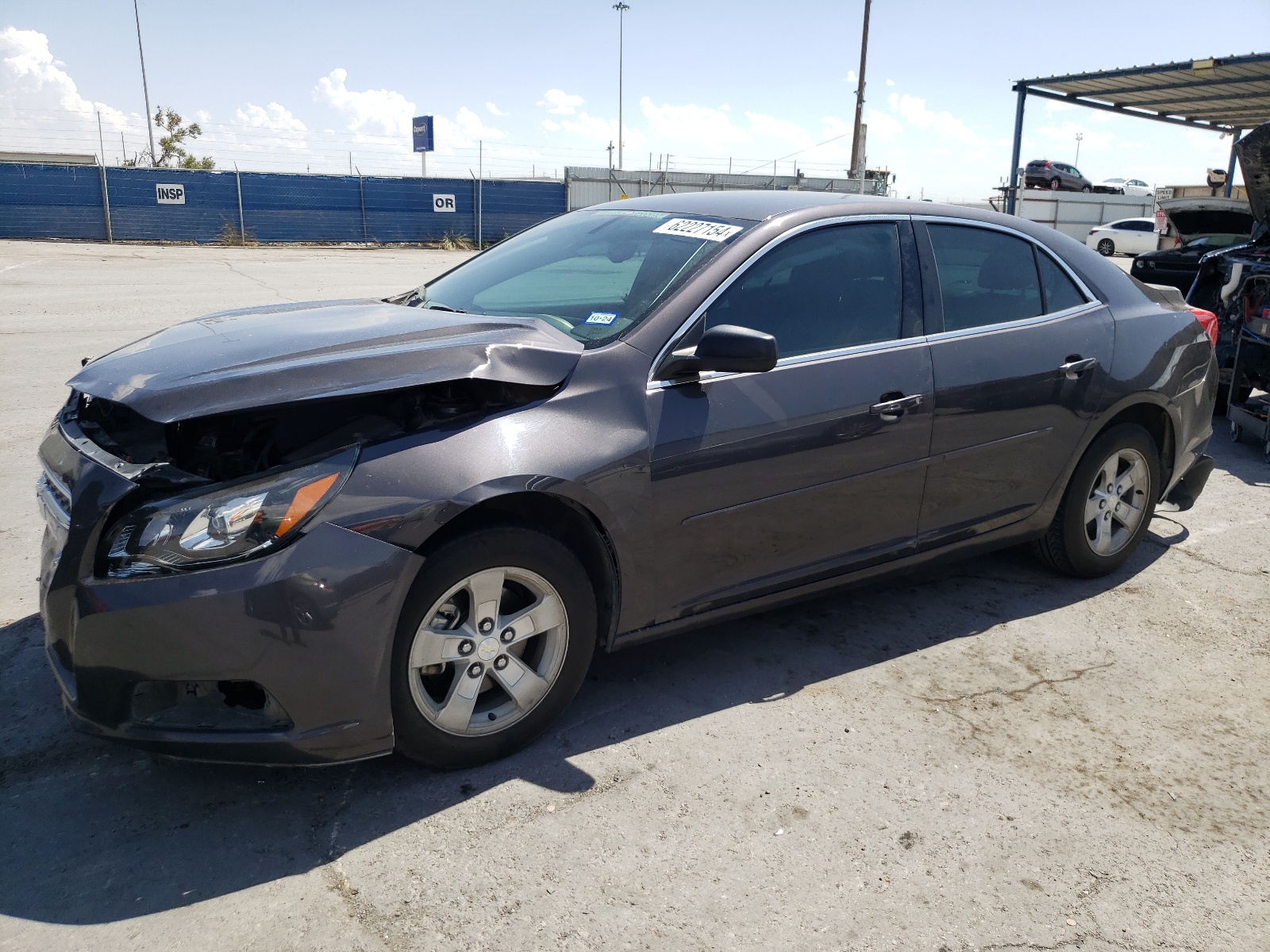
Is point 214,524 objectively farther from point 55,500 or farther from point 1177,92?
point 1177,92

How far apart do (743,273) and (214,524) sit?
73.5 inches

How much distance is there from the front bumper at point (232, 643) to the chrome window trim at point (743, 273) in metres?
1.03

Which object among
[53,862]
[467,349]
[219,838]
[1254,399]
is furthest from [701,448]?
[1254,399]

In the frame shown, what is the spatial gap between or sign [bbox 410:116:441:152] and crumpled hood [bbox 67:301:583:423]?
114 feet

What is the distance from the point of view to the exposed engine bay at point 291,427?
9.14ft

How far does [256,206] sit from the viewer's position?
29.5m

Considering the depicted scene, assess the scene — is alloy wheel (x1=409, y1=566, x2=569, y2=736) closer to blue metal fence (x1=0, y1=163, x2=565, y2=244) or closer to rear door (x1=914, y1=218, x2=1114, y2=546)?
rear door (x1=914, y1=218, x2=1114, y2=546)

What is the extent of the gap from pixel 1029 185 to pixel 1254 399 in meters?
42.9

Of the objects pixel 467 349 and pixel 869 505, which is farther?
pixel 869 505

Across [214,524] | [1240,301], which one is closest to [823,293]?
[214,524]

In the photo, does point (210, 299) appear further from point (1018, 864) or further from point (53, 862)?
point (1018, 864)

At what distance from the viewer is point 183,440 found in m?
2.83

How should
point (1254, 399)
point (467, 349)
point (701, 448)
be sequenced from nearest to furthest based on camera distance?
point (467, 349)
point (701, 448)
point (1254, 399)

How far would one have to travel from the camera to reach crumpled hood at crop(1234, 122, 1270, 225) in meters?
7.48
